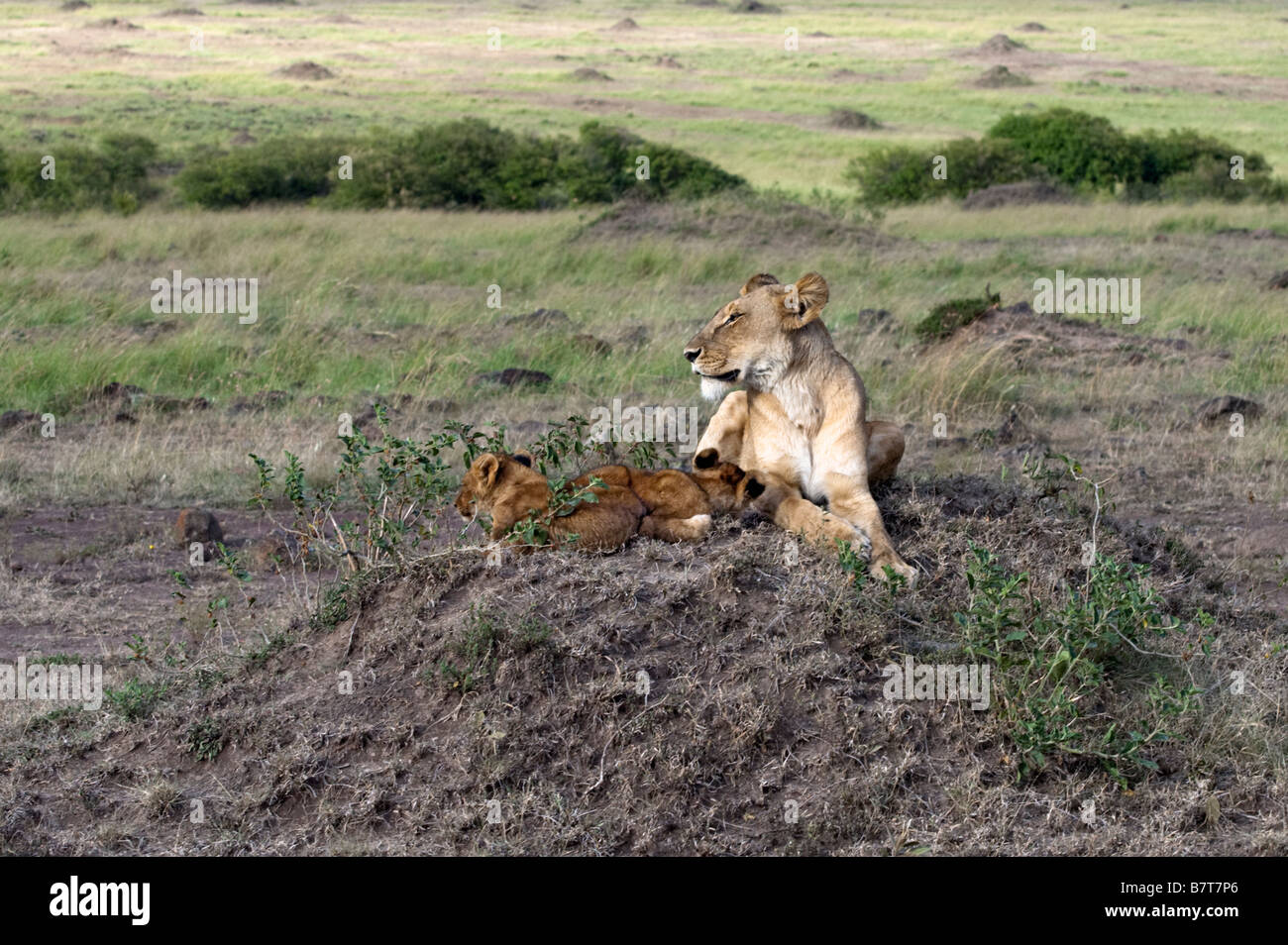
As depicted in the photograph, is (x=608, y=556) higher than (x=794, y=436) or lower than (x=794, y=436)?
lower

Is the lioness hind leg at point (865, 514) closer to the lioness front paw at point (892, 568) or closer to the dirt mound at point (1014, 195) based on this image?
the lioness front paw at point (892, 568)

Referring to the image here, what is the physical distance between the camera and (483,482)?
6.00 meters

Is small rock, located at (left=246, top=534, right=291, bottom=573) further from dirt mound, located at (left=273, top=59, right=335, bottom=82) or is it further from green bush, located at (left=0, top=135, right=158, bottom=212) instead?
dirt mound, located at (left=273, top=59, right=335, bottom=82)

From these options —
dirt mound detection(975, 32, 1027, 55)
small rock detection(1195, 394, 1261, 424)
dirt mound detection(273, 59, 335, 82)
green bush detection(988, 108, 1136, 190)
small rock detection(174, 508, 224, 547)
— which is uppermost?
dirt mound detection(975, 32, 1027, 55)

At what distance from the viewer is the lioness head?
20.6 ft

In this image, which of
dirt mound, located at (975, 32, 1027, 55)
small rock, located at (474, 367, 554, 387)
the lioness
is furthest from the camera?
dirt mound, located at (975, 32, 1027, 55)

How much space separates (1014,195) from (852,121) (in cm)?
1660

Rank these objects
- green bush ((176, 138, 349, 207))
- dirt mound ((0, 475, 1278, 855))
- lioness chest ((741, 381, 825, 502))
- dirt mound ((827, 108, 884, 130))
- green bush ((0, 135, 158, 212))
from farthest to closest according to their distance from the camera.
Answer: dirt mound ((827, 108, 884, 130)), green bush ((176, 138, 349, 207)), green bush ((0, 135, 158, 212)), lioness chest ((741, 381, 825, 502)), dirt mound ((0, 475, 1278, 855))

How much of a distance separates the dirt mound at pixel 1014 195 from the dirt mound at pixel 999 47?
3492cm

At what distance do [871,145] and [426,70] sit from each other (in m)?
24.0

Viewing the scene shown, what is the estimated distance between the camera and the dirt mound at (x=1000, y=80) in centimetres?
5291

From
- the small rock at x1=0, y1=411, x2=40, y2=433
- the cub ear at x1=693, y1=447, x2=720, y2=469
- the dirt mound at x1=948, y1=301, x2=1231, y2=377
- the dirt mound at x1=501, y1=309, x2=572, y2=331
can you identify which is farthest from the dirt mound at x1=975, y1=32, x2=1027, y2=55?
the cub ear at x1=693, y1=447, x2=720, y2=469

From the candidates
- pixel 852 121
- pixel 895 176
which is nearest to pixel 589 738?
pixel 895 176

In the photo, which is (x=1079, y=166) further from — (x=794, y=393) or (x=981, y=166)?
(x=794, y=393)
